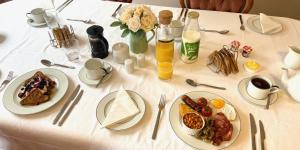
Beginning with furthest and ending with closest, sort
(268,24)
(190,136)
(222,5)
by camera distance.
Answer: (222,5) < (268,24) < (190,136)

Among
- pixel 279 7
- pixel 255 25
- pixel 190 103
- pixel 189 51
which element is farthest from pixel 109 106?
pixel 279 7

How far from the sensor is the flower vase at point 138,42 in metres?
1.01

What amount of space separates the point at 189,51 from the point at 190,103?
0.78 feet

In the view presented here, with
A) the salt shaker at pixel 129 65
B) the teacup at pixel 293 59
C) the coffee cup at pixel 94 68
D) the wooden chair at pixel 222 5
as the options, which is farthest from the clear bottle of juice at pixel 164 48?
the wooden chair at pixel 222 5

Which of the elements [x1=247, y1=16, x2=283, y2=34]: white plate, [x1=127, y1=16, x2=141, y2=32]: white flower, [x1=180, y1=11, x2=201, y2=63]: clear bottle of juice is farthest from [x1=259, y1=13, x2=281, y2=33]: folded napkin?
[x1=127, y1=16, x2=141, y2=32]: white flower

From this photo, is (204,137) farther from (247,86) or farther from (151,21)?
(151,21)

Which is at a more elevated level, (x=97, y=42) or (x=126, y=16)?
(x=126, y=16)

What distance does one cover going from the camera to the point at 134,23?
36.5 inches

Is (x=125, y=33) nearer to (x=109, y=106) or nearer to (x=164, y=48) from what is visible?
(x=164, y=48)

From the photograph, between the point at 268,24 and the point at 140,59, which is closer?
the point at 140,59

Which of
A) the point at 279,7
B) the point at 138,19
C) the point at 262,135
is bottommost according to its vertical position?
the point at 279,7

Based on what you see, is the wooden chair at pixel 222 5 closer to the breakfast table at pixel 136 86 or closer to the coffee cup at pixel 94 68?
the breakfast table at pixel 136 86

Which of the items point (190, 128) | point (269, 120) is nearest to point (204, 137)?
point (190, 128)

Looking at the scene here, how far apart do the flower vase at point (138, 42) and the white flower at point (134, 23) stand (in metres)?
0.05
